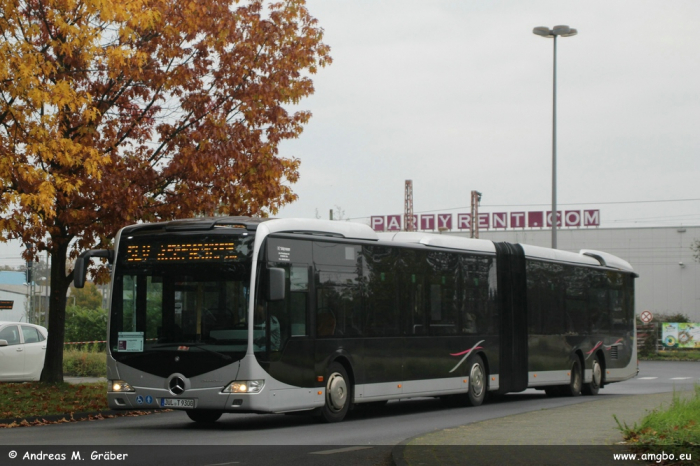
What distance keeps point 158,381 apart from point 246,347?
4.71ft

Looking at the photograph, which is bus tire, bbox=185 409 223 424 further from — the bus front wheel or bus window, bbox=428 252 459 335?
the bus front wheel

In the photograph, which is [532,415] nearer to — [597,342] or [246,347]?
[246,347]

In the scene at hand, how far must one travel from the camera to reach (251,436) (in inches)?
545

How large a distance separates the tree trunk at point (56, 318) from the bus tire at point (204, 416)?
519 cm

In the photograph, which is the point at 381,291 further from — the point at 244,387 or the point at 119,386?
the point at 119,386

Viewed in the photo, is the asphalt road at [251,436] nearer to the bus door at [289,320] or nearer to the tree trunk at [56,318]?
the bus door at [289,320]

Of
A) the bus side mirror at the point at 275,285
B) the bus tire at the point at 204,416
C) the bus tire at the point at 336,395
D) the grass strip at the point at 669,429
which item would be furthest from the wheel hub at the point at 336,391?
the grass strip at the point at 669,429

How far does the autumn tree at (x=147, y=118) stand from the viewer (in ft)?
55.8

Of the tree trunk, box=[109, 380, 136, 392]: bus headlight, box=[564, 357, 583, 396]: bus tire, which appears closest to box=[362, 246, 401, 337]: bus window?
box=[109, 380, 136, 392]: bus headlight

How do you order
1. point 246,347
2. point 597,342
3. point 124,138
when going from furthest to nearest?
point 597,342 < point 124,138 < point 246,347

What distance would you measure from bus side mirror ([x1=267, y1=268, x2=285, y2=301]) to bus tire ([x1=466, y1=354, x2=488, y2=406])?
6634 mm

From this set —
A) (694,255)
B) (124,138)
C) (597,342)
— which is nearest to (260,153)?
(124,138)

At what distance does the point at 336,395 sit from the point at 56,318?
6.95 metres

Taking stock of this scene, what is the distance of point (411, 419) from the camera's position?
1702 centimetres
